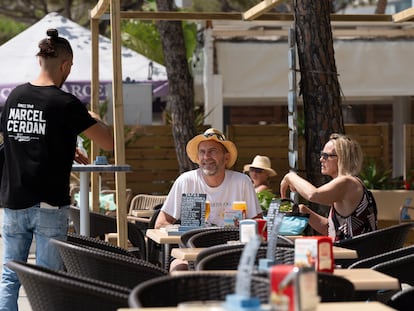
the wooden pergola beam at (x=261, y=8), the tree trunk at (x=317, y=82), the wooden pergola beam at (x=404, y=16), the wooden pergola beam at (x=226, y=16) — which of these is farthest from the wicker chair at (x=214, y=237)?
the wooden pergola beam at (x=226, y=16)

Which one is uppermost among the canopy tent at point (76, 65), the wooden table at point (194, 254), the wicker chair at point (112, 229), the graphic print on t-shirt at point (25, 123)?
the canopy tent at point (76, 65)

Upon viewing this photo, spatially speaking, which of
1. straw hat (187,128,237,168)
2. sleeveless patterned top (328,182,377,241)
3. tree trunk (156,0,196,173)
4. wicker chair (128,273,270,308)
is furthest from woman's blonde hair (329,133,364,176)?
tree trunk (156,0,196,173)

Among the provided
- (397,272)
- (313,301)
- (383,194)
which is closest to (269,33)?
(383,194)

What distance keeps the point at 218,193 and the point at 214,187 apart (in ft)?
0.23

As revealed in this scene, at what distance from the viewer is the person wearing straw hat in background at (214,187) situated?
767cm

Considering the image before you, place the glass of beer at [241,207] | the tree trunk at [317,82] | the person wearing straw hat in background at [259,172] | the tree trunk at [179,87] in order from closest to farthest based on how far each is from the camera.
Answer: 1. the glass of beer at [241,207]
2. the tree trunk at [317,82]
3. the person wearing straw hat in background at [259,172]
4. the tree trunk at [179,87]

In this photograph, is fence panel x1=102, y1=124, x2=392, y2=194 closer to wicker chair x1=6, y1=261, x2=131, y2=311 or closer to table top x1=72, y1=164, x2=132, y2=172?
table top x1=72, y1=164, x2=132, y2=172

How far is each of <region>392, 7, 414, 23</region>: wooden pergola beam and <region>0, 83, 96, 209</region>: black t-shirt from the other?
4.90 meters

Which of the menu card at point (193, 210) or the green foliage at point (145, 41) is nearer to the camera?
the menu card at point (193, 210)

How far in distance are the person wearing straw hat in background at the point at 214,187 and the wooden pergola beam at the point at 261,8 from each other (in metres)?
1.95

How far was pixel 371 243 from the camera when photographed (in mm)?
6719

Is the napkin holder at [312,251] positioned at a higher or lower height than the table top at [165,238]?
higher

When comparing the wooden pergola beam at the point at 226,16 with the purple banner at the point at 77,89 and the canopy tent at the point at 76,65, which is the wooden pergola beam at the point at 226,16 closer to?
the purple banner at the point at 77,89

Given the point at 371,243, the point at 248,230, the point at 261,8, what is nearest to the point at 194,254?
the point at 248,230
